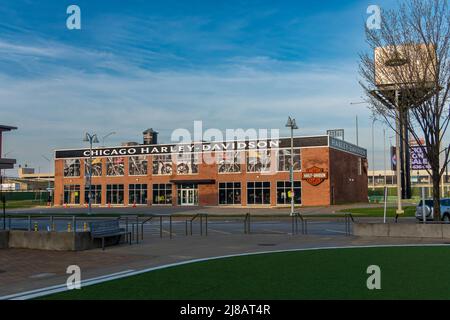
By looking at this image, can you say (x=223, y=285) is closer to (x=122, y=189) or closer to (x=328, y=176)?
(x=328, y=176)

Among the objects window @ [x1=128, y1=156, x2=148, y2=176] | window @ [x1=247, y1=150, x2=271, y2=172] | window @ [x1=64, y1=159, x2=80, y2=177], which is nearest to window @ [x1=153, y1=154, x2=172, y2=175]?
window @ [x1=128, y1=156, x2=148, y2=176]

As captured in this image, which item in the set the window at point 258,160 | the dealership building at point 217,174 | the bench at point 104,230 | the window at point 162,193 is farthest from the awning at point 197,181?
the bench at point 104,230

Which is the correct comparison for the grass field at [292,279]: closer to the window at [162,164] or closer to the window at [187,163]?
the window at [187,163]

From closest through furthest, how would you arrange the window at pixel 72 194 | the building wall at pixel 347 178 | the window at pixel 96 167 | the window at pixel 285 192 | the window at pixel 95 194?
the window at pixel 285 192
the building wall at pixel 347 178
the window at pixel 95 194
the window at pixel 96 167
the window at pixel 72 194

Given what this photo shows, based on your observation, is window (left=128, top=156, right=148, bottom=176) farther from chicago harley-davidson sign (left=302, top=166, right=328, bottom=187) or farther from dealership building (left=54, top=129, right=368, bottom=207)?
chicago harley-davidson sign (left=302, top=166, right=328, bottom=187)

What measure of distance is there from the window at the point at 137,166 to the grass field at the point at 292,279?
53.5 meters

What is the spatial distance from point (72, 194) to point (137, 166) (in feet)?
36.6

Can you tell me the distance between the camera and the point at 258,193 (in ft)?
194

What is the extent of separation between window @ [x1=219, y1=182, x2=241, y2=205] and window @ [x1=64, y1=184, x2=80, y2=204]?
71.7ft

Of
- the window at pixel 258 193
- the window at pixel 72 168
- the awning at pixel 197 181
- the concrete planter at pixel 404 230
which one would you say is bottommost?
the concrete planter at pixel 404 230

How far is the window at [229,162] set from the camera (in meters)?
59.9

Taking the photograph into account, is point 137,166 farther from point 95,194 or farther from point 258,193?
point 258,193

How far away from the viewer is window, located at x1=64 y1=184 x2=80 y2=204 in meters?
70.9

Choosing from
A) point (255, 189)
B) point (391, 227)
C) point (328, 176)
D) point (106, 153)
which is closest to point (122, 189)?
point (106, 153)
